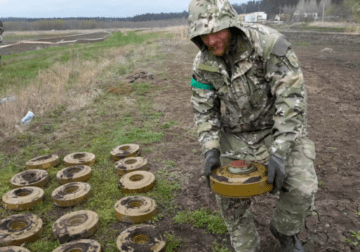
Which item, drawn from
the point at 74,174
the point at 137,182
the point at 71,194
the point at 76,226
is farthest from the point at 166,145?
the point at 76,226

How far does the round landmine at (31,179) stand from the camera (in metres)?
4.30

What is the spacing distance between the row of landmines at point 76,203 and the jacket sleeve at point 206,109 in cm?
111

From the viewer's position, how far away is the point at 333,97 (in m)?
8.40

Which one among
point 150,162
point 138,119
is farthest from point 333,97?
point 150,162

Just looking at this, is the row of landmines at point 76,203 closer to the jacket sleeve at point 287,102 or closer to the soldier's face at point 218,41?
the jacket sleeve at point 287,102

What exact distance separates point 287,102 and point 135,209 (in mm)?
2102

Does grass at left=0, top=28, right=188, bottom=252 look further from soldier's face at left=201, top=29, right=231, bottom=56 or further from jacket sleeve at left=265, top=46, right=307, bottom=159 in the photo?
soldier's face at left=201, top=29, right=231, bottom=56

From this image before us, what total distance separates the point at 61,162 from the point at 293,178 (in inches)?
158

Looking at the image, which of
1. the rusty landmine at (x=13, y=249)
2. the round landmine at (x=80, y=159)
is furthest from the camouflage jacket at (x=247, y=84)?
the round landmine at (x=80, y=159)

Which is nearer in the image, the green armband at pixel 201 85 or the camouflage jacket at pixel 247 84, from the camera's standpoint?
the camouflage jacket at pixel 247 84

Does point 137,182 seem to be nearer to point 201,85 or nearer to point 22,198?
point 22,198

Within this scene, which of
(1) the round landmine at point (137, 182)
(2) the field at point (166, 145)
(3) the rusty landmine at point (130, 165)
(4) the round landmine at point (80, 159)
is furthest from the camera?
(4) the round landmine at point (80, 159)

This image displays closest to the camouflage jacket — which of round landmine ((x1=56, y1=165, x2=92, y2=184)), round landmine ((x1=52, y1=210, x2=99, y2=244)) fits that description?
round landmine ((x1=52, y1=210, x2=99, y2=244))

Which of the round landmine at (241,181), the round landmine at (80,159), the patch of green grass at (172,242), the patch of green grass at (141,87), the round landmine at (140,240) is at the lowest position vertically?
the patch of green grass at (172,242)
